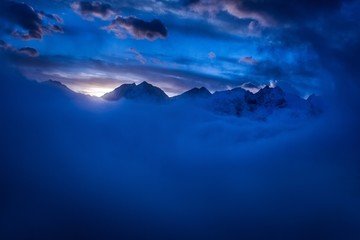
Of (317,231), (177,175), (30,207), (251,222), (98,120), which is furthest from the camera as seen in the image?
(98,120)

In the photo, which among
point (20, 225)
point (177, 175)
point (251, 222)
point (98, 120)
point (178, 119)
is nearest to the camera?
point (20, 225)

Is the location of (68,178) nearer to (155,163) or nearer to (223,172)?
(155,163)

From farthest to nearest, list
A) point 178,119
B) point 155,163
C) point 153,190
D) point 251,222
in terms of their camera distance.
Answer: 1. point 178,119
2. point 155,163
3. point 153,190
4. point 251,222

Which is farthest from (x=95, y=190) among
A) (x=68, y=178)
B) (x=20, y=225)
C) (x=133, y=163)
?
(x=133, y=163)

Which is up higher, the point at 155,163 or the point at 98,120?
the point at 98,120

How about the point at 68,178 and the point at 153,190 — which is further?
the point at 153,190

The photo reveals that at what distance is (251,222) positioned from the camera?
68.2 metres

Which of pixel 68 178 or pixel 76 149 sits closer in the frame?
pixel 68 178

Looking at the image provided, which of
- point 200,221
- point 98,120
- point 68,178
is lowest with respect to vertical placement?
point 200,221

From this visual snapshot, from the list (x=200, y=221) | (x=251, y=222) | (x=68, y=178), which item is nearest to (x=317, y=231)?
(x=251, y=222)

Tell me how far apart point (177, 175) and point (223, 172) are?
21.6 metres

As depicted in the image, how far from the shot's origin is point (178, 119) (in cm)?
19900

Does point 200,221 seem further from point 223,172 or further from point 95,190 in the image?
point 223,172

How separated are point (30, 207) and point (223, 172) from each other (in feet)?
243
